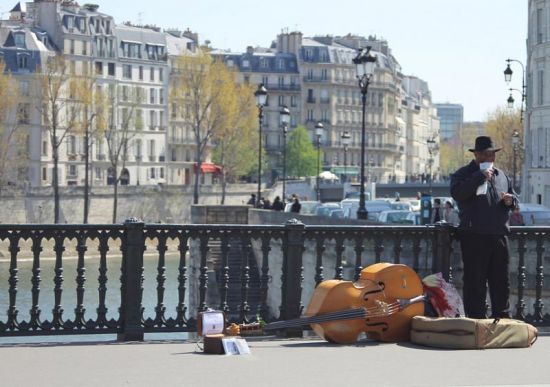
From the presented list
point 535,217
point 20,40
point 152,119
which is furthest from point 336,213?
point 152,119

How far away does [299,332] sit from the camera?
14.8m

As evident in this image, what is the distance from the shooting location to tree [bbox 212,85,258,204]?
129625 millimetres

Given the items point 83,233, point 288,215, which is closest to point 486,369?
point 83,233

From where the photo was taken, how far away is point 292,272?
15297mm

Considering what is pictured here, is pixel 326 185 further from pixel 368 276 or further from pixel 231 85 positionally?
pixel 368 276

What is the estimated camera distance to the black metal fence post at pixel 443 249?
1541 cm

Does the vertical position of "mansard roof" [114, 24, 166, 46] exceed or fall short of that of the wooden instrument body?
it exceeds it

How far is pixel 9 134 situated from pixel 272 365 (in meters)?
101

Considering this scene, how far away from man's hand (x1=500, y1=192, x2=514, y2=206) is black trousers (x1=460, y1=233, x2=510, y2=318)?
323 millimetres

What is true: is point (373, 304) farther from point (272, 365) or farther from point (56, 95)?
point (56, 95)

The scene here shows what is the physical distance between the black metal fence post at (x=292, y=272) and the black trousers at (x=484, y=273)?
164 cm

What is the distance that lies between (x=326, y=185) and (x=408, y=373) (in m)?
118

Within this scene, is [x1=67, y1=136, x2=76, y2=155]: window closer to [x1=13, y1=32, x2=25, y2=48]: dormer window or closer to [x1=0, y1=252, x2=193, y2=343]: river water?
[x1=13, y1=32, x2=25, y2=48]: dormer window

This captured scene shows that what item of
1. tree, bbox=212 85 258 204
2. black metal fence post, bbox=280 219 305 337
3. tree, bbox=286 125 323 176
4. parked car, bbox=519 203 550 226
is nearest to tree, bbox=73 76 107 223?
tree, bbox=212 85 258 204
